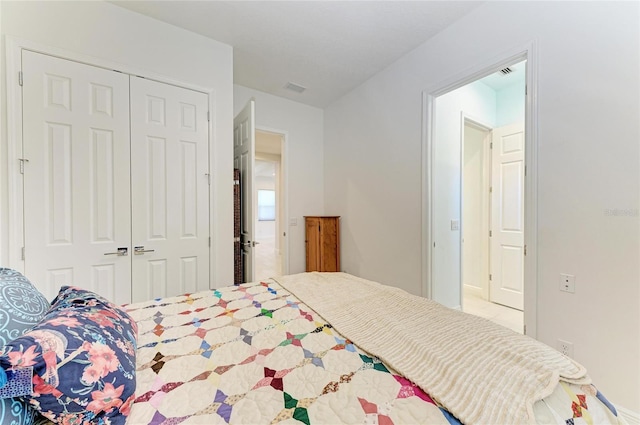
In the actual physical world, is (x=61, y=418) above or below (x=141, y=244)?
below

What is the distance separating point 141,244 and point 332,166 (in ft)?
8.70

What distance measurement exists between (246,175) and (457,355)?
2340 mm

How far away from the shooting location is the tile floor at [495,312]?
2686 millimetres

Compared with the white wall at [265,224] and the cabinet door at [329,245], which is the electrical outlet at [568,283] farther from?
the white wall at [265,224]

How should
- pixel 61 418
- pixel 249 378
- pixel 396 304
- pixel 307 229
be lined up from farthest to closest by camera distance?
1. pixel 307 229
2. pixel 396 304
3. pixel 249 378
4. pixel 61 418

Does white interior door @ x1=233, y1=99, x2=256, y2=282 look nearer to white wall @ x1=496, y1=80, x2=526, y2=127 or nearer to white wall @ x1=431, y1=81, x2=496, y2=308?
white wall @ x1=431, y1=81, x2=496, y2=308

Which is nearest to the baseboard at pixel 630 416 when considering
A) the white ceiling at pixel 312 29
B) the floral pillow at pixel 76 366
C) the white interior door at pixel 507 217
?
the white interior door at pixel 507 217

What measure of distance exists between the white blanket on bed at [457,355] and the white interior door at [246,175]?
128 cm

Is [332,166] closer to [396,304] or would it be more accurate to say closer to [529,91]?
[529,91]

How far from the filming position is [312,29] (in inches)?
A: 89.2

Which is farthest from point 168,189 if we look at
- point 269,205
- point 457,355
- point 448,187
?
point 269,205

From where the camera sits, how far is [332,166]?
153 inches

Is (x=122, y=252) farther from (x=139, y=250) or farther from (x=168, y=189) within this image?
(x=168, y=189)

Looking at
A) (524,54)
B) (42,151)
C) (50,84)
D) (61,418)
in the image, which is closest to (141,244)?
(42,151)
